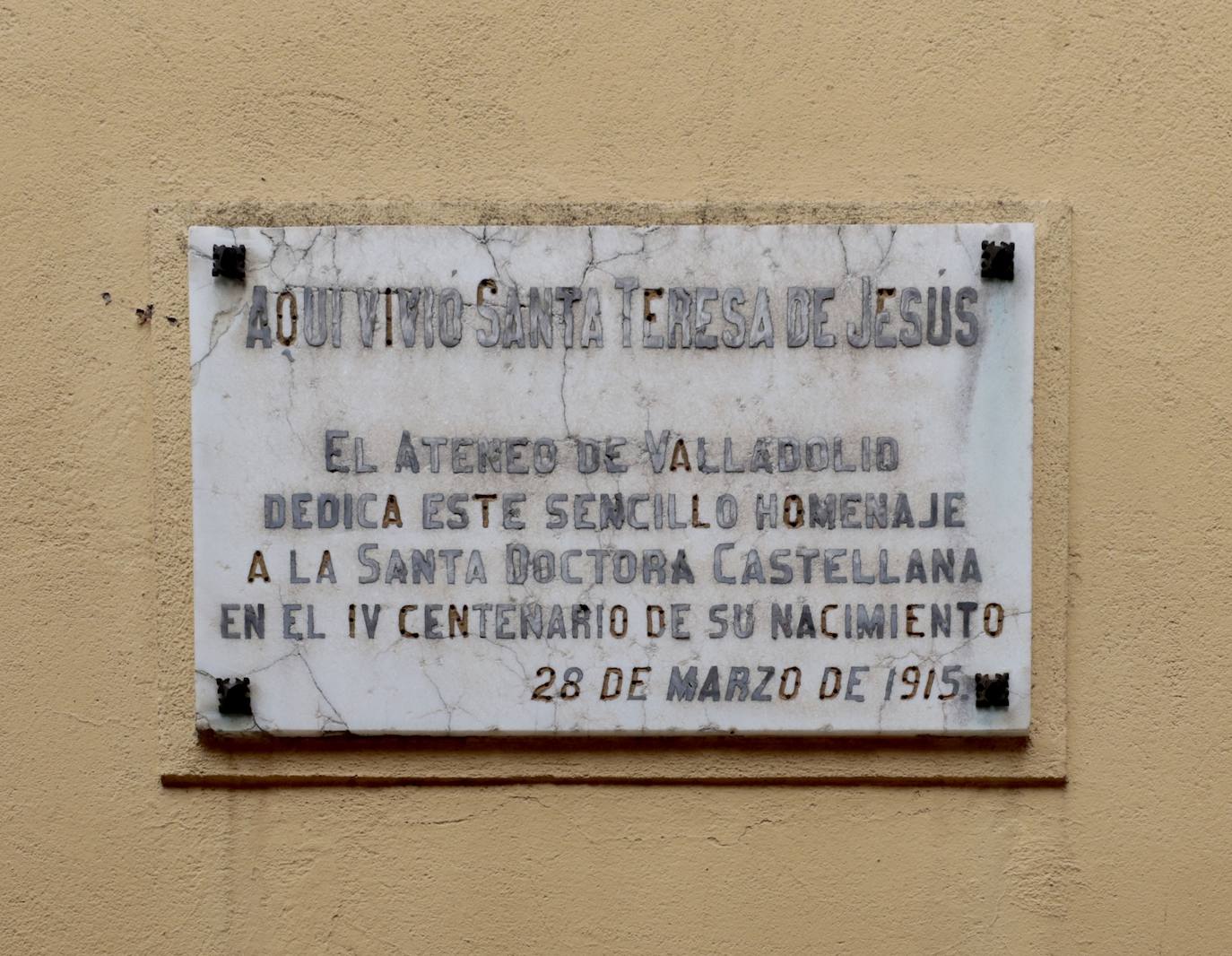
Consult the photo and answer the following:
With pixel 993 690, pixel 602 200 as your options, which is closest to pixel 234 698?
pixel 602 200

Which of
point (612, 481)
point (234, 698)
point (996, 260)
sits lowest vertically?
point (234, 698)

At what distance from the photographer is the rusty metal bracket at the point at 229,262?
1.89m

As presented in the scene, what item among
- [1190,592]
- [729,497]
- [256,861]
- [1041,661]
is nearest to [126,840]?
[256,861]

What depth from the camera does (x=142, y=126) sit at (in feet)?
6.37

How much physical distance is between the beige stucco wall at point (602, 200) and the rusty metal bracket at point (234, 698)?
179mm

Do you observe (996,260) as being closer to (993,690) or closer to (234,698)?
(993,690)

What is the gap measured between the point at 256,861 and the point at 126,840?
27 centimetres

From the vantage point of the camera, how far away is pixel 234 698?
1.91 m

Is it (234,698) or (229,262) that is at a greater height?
(229,262)

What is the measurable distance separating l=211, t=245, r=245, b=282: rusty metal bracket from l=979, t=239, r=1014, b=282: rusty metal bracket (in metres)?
1.47

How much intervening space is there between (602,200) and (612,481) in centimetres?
57

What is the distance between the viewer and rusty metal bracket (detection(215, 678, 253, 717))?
1.91 m

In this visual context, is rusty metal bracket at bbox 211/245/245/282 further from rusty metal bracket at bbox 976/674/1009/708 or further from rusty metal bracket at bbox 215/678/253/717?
rusty metal bracket at bbox 976/674/1009/708

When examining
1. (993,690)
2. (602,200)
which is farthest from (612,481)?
(993,690)
